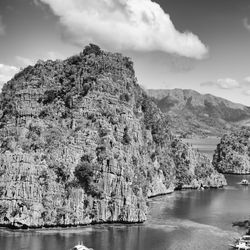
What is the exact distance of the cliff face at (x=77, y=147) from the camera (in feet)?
289

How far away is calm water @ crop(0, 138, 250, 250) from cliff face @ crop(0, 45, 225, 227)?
13.5 ft

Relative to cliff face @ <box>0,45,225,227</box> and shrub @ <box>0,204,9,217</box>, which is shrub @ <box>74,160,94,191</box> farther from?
shrub @ <box>0,204,9,217</box>

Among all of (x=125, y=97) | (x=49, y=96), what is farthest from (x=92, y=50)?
(x=49, y=96)

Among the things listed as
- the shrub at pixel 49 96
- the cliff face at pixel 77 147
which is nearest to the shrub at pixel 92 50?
the cliff face at pixel 77 147

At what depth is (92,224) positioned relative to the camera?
89.5 meters

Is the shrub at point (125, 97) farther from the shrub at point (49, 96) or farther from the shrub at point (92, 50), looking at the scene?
the shrub at point (92, 50)

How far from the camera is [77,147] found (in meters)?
97.8

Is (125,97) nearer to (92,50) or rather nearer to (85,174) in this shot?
(92,50)

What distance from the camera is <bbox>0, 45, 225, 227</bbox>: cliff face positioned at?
8812cm

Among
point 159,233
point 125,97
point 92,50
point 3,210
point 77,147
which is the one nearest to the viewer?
point 3,210

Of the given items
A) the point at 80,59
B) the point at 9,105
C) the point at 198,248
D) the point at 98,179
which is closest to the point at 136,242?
the point at 198,248

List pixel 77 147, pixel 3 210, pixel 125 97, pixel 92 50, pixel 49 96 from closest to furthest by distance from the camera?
pixel 3 210 → pixel 77 147 → pixel 49 96 → pixel 125 97 → pixel 92 50

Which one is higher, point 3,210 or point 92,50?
point 92,50

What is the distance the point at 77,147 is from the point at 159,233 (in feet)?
86.1
